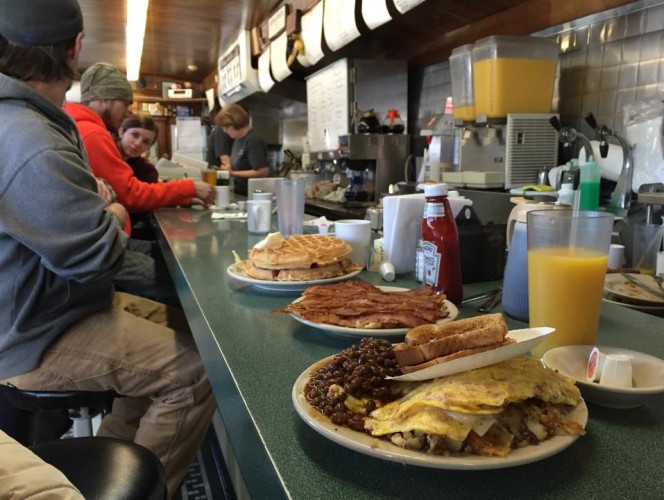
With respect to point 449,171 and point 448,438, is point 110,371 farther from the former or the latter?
point 449,171

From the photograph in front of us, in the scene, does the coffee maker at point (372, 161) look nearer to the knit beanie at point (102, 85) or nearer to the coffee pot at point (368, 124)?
the coffee pot at point (368, 124)

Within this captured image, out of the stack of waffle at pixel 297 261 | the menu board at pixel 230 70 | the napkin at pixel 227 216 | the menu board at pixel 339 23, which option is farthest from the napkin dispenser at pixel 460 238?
the menu board at pixel 230 70

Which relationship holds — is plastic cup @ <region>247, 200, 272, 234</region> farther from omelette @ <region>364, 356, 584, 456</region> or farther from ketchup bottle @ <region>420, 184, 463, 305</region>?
omelette @ <region>364, 356, 584, 456</region>

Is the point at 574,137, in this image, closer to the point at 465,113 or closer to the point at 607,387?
the point at 465,113

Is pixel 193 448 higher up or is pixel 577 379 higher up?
pixel 577 379

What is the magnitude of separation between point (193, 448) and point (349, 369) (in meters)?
1.26

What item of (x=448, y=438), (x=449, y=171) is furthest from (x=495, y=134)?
(x=448, y=438)

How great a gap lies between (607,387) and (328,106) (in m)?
4.73

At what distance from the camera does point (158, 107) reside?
11477mm

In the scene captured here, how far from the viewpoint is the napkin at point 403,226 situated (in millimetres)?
1422

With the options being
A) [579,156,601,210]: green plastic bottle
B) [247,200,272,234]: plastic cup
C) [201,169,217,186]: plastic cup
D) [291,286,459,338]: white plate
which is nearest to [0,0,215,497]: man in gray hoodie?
[247,200,272,234]: plastic cup

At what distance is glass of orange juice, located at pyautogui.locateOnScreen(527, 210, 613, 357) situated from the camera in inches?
34.1

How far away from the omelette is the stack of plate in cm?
80

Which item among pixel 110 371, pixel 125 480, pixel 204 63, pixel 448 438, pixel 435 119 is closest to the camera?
pixel 448 438
